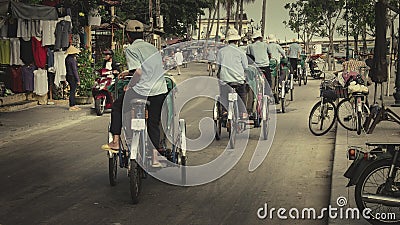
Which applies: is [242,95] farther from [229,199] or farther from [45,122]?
[45,122]

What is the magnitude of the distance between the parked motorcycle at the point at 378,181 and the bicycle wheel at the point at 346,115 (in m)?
7.28

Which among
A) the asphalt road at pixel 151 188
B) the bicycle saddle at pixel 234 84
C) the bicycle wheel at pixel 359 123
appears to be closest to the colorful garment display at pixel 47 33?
the asphalt road at pixel 151 188

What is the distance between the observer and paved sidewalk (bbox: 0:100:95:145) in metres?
15.9

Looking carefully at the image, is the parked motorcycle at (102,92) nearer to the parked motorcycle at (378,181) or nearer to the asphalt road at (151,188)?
the asphalt road at (151,188)

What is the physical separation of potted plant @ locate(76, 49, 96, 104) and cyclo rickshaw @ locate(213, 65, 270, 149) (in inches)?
362

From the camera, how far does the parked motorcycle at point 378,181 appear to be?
6953 mm

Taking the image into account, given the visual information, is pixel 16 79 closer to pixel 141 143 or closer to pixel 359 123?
pixel 359 123

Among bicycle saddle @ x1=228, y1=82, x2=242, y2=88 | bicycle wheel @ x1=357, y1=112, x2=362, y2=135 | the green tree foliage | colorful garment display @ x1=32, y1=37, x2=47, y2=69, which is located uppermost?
the green tree foliage

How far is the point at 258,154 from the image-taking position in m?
12.4

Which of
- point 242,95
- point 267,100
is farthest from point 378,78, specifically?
point 242,95

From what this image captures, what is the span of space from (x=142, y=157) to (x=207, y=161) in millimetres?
2994

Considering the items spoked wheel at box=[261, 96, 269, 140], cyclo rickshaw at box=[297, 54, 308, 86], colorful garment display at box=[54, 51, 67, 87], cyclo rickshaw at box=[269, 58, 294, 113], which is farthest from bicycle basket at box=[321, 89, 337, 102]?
cyclo rickshaw at box=[297, 54, 308, 86]

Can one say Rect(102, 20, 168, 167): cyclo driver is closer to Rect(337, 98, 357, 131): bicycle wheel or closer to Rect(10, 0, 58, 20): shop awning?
Rect(337, 98, 357, 131): bicycle wheel

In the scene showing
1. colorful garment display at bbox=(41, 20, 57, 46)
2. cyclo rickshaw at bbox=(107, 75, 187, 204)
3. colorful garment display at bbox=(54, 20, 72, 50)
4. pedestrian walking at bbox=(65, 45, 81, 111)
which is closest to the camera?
cyclo rickshaw at bbox=(107, 75, 187, 204)
